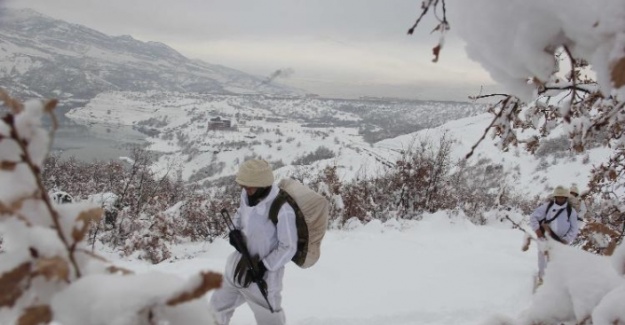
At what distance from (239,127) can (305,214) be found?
5235 inches

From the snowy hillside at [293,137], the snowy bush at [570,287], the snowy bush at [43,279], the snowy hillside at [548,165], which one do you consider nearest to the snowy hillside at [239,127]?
the snowy hillside at [293,137]

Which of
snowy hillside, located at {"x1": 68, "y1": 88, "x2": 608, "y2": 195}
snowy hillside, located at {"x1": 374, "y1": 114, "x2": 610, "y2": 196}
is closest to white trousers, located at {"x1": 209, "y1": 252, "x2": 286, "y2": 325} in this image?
snowy hillside, located at {"x1": 68, "y1": 88, "x2": 608, "y2": 195}

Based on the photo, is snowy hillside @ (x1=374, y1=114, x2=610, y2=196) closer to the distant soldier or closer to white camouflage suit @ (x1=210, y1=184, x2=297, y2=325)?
the distant soldier

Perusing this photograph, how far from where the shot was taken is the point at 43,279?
0.61 meters

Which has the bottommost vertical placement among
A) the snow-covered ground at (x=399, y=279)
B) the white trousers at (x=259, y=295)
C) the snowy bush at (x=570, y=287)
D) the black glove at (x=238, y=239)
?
the snow-covered ground at (x=399, y=279)

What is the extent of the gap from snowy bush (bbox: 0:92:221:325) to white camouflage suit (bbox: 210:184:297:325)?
282 centimetres

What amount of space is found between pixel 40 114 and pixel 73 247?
206 millimetres

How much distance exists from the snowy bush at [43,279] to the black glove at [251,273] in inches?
117

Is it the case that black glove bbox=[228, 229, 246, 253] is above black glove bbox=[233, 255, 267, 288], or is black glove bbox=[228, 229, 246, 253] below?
above

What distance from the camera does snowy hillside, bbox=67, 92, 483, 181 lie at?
88.4 m

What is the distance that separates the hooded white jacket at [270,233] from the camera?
11.3 feet

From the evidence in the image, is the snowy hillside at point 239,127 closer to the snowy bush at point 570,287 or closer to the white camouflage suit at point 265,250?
the white camouflage suit at point 265,250

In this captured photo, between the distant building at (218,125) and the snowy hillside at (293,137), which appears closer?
the snowy hillside at (293,137)

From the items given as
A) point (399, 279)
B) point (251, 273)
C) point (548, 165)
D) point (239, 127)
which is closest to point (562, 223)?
point (399, 279)
